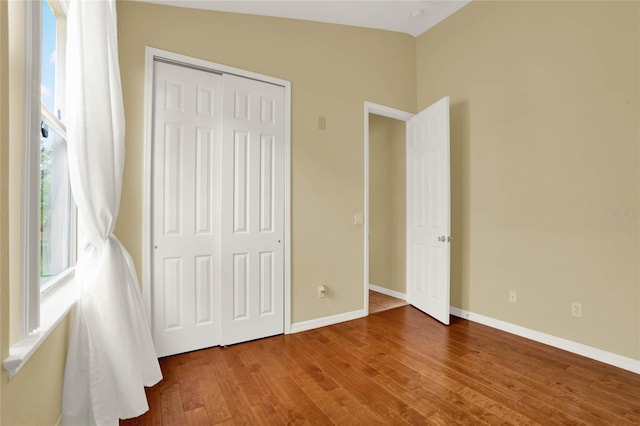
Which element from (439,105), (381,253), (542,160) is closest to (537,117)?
(542,160)

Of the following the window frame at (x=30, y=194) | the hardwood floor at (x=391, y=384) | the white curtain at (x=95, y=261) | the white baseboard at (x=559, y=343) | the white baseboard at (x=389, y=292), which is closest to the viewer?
the window frame at (x=30, y=194)

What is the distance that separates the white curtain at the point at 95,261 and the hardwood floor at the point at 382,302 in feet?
8.38

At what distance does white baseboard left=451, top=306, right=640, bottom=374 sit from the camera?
229 cm

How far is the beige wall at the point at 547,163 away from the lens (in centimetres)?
234

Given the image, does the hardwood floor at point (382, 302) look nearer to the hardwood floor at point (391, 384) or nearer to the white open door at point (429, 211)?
the white open door at point (429, 211)

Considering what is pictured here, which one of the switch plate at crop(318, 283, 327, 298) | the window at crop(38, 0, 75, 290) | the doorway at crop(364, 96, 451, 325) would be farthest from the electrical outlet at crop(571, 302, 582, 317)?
the window at crop(38, 0, 75, 290)

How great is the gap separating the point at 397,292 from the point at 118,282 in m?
3.40

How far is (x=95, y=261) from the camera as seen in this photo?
1.66m

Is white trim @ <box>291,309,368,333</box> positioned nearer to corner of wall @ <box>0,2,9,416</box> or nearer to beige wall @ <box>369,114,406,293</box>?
beige wall @ <box>369,114,406,293</box>

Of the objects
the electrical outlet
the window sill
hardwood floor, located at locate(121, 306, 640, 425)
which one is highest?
the window sill

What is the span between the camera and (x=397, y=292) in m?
4.21

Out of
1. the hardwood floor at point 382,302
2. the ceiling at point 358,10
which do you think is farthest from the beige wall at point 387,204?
the ceiling at point 358,10

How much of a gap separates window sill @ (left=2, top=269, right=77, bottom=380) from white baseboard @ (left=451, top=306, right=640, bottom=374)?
341 centimetres

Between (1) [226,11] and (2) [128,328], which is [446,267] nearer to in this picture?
(2) [128,328]
